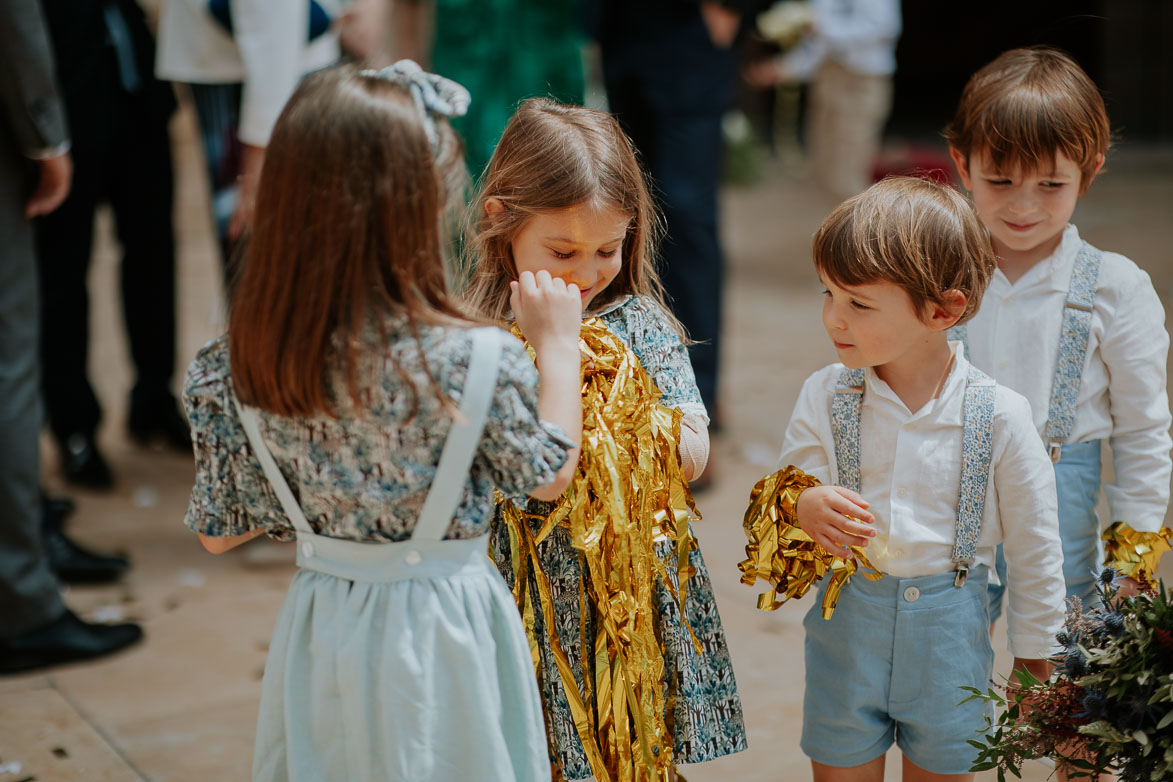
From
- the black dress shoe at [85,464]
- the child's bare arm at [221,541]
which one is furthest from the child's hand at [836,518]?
the black dress shoe at [85,464]

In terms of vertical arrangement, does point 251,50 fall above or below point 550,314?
above

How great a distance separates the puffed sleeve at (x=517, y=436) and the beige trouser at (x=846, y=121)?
6427 millimetres

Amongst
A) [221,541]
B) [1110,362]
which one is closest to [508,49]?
[1110,362]

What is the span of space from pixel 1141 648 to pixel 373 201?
1216 mm

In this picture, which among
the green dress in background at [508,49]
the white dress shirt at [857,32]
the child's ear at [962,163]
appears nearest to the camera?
the child's ear at [962,163]

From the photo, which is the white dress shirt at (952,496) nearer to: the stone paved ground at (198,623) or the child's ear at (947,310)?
the child's ear at (947,310)

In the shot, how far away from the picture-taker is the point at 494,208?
213 centimetres

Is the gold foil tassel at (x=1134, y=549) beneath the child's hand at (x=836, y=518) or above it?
beneath

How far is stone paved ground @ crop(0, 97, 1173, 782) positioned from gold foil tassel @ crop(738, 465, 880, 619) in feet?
2.85

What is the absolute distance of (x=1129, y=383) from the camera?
229 centimetres

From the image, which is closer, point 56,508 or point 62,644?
point 62,644

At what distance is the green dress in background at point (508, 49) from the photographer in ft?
14.9

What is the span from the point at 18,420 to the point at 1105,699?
2.62 m

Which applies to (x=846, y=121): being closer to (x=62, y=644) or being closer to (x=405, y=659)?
(x=62, y=644)
